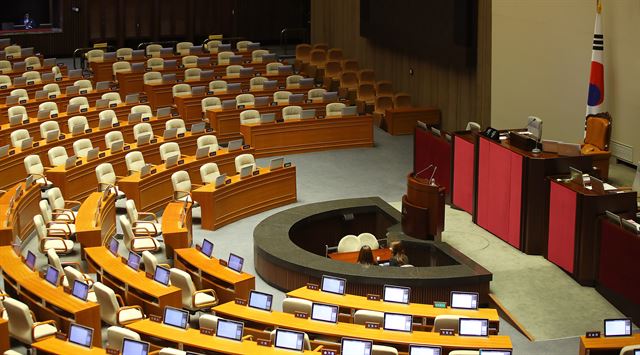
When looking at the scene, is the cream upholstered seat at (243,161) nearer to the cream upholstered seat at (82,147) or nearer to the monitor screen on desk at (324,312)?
the cream upholstered seat at (82,147)

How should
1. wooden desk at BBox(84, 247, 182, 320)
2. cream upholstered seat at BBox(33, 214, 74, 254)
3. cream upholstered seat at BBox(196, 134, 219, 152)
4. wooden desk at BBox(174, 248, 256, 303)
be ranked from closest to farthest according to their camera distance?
wooden desk at BBox(84, 247, 182, 320), wooden desk at BBox(174, 248, 256, 303), cream upholstered seat at BBox(33, 214, 74, 254), cream upholstered seat at BBox(196, 134, 219, 152)

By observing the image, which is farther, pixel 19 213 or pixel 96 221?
pixel 19 213

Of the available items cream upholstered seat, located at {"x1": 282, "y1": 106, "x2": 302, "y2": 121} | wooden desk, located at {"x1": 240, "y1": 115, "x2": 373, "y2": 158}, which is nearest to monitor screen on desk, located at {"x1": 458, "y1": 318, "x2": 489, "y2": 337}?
wooden desk, located at {"x1": 240, "y1": 115, "x2": 373, "y2": 158}

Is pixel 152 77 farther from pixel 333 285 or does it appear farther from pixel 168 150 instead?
pixel 333 285

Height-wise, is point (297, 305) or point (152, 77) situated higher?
point (152, 77)

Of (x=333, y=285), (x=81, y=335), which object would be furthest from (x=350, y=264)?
(x=81, y=335)

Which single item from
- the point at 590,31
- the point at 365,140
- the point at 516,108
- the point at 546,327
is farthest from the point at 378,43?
the point at 546,327

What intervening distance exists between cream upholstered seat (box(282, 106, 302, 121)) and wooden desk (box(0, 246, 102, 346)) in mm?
9233

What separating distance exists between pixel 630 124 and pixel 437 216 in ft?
16.8

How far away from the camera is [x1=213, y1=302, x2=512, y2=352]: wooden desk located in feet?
37.7

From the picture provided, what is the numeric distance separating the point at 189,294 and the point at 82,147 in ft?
21.6

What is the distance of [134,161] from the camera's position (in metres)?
18.5

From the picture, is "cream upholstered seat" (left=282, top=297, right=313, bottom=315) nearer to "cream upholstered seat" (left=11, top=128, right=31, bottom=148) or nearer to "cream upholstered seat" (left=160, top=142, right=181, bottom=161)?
"cream upholstered seat" (left=160, top=142, right=181, bottom=161)

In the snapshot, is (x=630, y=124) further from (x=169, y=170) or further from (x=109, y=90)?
(x=109, y=90)
